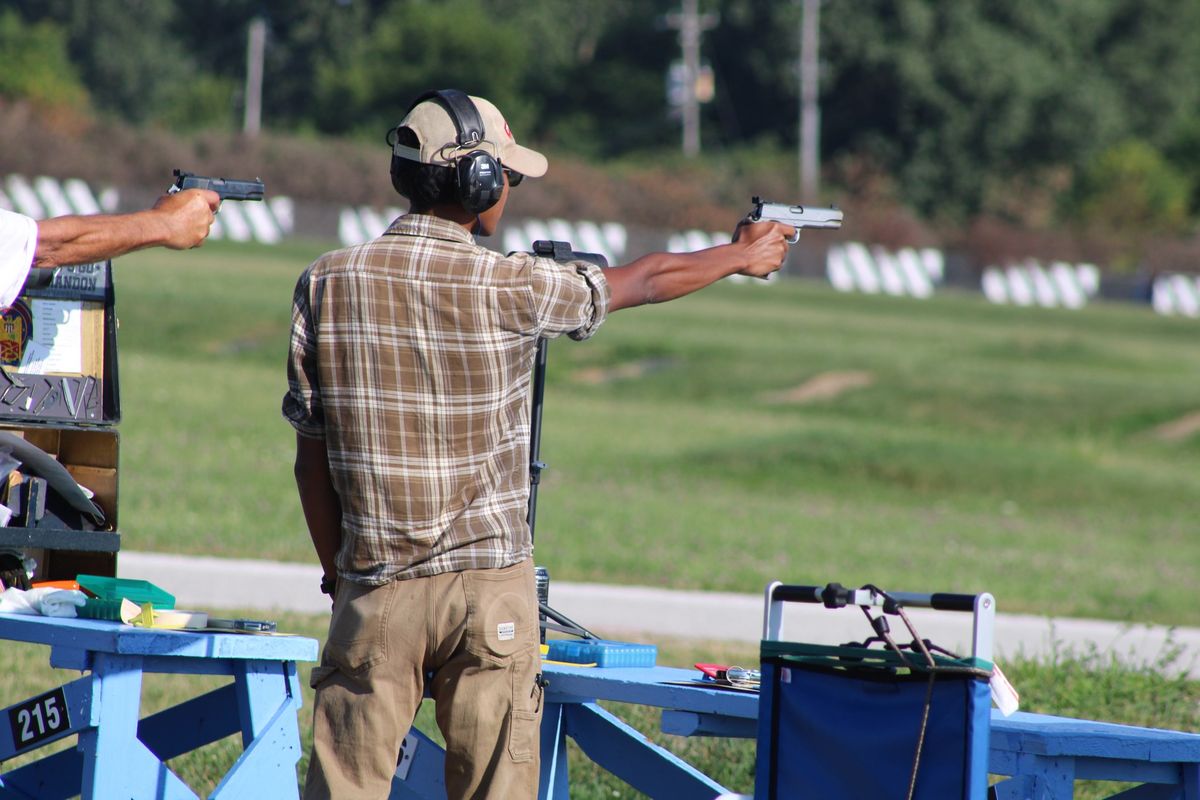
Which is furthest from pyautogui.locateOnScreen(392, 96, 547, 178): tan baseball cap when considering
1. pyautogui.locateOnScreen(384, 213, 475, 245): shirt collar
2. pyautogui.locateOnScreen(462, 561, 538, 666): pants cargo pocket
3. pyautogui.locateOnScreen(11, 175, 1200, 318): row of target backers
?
pyautogui.locateOnScreen(11, 175, 1200, 318): row of target backers

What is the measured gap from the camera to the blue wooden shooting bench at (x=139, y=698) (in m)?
3.95

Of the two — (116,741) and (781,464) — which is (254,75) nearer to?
(781,464)

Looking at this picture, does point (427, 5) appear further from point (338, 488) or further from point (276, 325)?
point (338, 488)

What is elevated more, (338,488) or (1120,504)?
(1120,504)

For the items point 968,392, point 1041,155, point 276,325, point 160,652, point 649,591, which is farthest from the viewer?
point 1041,155

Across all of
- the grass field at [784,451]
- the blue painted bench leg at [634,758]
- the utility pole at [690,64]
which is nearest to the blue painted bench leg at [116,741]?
the blue painted bench leg at [634,758]

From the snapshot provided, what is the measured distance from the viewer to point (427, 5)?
76.5 metres

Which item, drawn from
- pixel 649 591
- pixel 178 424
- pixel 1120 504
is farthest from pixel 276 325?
pixel 649 591

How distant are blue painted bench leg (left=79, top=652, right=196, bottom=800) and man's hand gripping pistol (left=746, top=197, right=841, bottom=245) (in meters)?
1.78

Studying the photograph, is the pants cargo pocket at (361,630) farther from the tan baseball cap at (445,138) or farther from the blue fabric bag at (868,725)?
the tan baseball cap at (445,138)

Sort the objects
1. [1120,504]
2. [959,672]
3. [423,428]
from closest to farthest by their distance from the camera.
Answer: [959,672] < [423,428] < [1120,504]

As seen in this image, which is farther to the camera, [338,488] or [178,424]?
[178,424]

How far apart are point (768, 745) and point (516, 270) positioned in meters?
1.10

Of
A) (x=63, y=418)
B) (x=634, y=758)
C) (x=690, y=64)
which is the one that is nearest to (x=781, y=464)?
(x=63, y=418)
